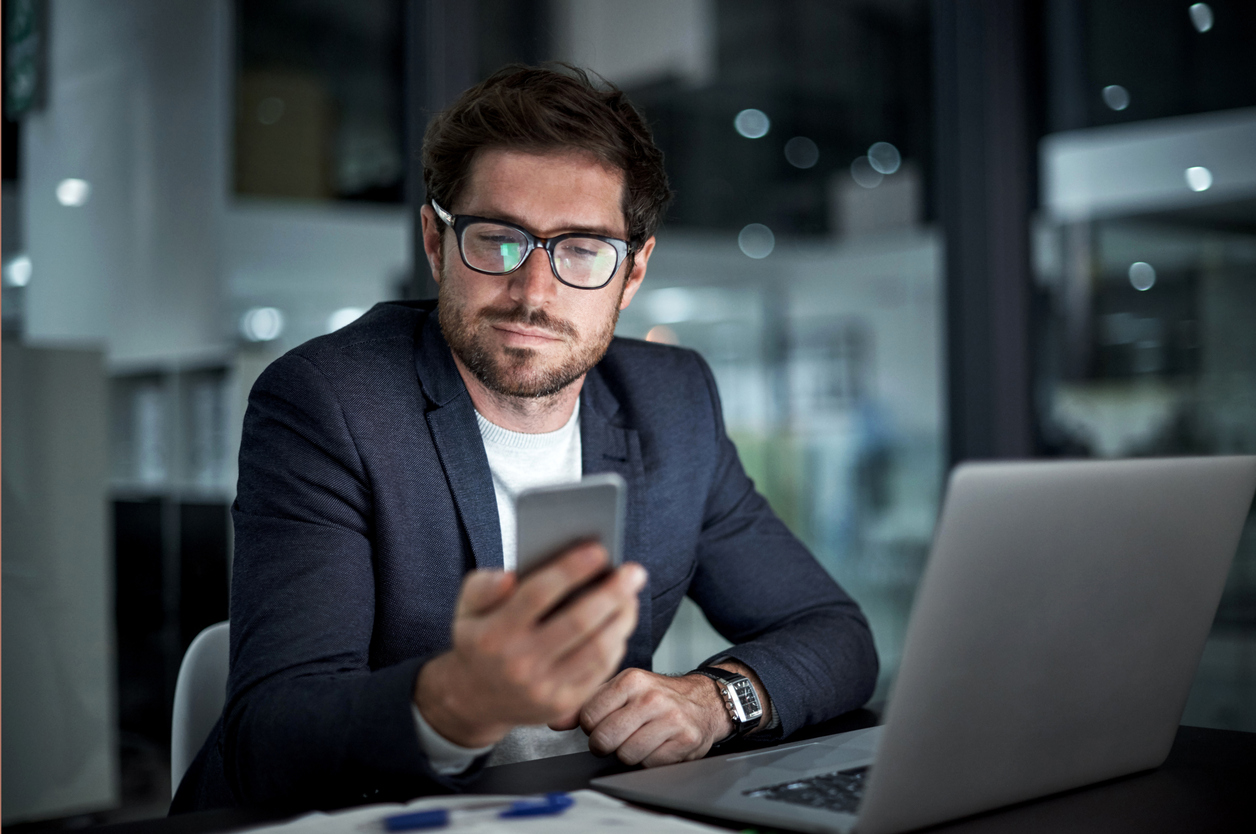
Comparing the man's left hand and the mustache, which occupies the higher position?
the mustache

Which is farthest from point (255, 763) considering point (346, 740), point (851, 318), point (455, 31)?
point (851, 318)

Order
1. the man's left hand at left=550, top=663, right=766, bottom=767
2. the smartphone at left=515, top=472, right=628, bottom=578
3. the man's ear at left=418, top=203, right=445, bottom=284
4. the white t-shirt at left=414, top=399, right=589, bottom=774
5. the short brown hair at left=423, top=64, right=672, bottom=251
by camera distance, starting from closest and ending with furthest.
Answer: the smartphone at left=515, top=472, right=628, bottom=578
the man's left hand at left=550, top=663, right=766, bottom=767
the white t-shirt at left=414, top=399, right=589, bottom=774
the short brown hair at left=423, top=64, right=672, bottom=251
the man's ear at left=418, top=203, right=445, bottom=284

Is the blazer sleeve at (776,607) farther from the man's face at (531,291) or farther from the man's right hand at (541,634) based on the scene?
the man's right hand at (541,634)

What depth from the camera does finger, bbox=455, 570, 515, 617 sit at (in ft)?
2.36

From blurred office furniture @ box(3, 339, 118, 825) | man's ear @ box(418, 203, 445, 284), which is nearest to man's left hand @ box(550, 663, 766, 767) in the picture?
man's ear @ box(418, 203, 445, 284)

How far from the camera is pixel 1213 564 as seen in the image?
95 centimetres

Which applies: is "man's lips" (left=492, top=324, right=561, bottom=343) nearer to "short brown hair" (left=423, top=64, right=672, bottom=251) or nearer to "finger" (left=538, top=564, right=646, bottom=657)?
"short brown hair" (left=423, top=64, right=672, bottom=251)

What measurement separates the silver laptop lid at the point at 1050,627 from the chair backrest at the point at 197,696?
3.05ft

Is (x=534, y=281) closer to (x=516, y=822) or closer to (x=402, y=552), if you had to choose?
(x=402, y=552)

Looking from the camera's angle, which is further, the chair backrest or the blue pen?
the chair backrest

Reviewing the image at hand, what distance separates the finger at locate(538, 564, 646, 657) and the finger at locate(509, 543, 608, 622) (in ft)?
0.04

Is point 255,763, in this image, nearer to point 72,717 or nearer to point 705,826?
point 705,826

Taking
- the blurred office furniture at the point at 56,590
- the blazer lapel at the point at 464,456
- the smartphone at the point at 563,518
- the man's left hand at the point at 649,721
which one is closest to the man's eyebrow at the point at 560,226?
the blazer lapel at the point at 464,456

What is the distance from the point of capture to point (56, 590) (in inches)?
A: 85.7
